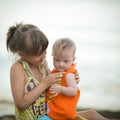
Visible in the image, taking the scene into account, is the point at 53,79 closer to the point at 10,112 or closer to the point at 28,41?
the point at 28,41

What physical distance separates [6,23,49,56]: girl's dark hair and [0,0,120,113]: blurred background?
178 centimetres

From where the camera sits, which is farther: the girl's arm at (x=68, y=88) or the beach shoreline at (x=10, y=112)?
the beach shoreline at (x=10, y=112)

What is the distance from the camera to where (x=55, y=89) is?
1556 mm

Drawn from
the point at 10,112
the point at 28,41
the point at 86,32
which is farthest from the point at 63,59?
the point at 86,32

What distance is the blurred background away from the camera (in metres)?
3.39

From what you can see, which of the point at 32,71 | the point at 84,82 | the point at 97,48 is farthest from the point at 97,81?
the point at 32,71

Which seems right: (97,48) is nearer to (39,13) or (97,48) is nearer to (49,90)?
(39,13)

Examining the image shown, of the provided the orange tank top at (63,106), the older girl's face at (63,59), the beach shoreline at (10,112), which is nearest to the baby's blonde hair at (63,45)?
the older girl's face at (63,59)

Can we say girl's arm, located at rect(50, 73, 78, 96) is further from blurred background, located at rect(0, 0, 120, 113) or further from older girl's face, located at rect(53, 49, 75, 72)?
blurred background, located at rect(0, 0, 120, 113)

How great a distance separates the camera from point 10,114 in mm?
3119

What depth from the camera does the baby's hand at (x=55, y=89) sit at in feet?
5.09

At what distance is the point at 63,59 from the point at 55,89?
16cm

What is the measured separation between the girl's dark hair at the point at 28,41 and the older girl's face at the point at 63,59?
0.09 m

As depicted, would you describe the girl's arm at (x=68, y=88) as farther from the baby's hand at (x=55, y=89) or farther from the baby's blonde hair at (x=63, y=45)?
the baby's blonde hair at (x=63, y=45)
